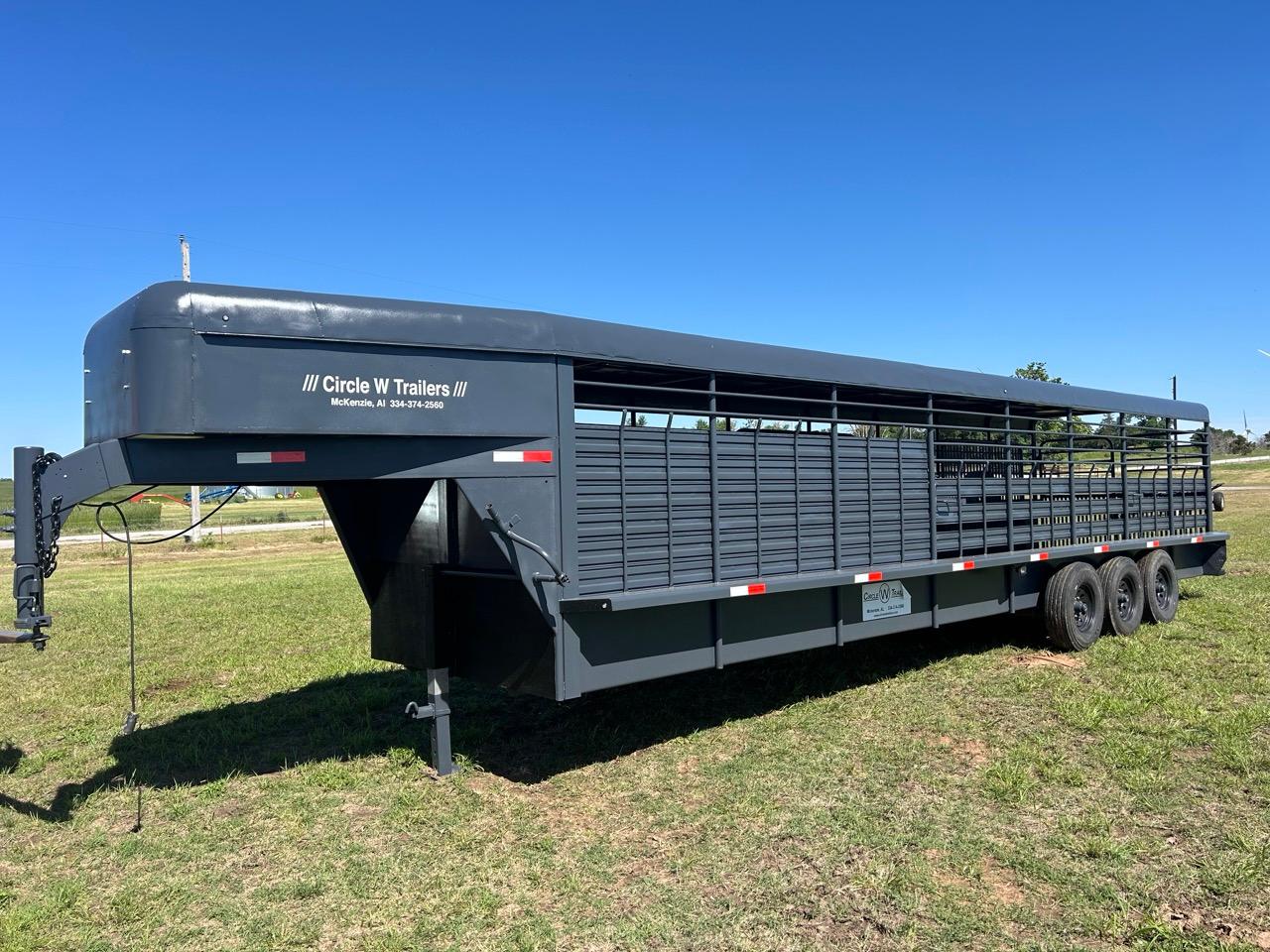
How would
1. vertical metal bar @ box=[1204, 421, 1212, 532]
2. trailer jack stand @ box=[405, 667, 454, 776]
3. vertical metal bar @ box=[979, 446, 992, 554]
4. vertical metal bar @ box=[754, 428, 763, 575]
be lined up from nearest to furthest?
1. trailer jack stand @ box=[405, 667, 454, 776]
2. vertical metal bar @ box=[754, 428, 763, 575]
3. vertical metal bar @ box=[979, 446, 992, 554]
4. vertical metal bar @ box=[1204, 421, 1212, 532]

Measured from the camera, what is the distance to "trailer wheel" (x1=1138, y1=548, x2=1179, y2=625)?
9727 millimetres

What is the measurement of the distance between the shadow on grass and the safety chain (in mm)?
1588

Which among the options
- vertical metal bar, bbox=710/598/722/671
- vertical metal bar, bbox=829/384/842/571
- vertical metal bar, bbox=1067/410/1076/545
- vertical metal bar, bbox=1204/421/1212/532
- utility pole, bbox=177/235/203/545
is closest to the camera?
vertical metal bar, bbox=710/598/722/671

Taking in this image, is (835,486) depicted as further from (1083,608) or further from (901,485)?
(1083,608)

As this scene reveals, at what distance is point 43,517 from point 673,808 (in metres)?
3.70

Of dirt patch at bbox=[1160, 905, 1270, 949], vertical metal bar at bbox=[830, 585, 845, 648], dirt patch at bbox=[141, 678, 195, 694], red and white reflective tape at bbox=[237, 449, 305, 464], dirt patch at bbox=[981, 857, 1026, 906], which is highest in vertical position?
red and white reflective tape at bbox=[237, 449, 305, 464]

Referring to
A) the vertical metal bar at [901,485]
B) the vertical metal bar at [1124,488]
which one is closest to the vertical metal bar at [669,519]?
the vertical metal bar at [901,485]

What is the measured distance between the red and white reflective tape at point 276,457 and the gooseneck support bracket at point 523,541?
1013 millimetres

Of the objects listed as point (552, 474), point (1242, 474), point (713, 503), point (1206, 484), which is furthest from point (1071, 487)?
point (1242, 474)

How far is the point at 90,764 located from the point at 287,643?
4.22 m

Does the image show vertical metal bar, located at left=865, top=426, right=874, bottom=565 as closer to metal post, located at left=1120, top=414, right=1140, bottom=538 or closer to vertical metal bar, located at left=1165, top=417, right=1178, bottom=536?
metal post, located at left=1120, top=414, right=1140, bottom=538

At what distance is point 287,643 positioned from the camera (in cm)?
1022

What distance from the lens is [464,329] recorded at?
4902mm

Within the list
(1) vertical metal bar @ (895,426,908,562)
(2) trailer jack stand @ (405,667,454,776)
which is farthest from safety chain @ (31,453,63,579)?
(1) vertical metal bar @ (895,426,908,562)
